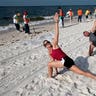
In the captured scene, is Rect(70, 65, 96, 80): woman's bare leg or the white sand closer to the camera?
the white sand

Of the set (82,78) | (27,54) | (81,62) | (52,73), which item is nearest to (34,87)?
(52,73)

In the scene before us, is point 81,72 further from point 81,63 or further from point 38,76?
point 81,63

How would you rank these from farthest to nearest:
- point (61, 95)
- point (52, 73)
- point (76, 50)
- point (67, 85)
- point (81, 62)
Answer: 1. point (76, 50)
2. point (81, 62)
3. point (52, 73)
4. point (67, 85)
5. point (61, 95)

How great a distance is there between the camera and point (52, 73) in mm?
8219

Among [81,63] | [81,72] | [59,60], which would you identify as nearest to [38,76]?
[59,60]

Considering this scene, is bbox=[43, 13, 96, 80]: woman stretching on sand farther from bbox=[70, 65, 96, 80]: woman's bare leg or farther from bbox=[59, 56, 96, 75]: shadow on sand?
bbox=[59, 56, 96, 75]: shadow on sand

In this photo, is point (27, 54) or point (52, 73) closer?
point (52, 73)

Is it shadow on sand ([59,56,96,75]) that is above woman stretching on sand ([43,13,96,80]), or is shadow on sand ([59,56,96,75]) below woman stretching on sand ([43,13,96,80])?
below

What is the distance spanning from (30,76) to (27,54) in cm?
311

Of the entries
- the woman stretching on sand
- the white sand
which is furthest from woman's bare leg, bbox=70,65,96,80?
the white sand

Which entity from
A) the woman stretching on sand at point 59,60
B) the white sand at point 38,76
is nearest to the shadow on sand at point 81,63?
the white sand at point 38,76

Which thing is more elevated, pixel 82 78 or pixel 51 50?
pixel 51 50

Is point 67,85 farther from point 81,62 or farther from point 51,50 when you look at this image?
point 81,62

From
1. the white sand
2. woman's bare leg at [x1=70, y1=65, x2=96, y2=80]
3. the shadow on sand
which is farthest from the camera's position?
the shadow on sand
